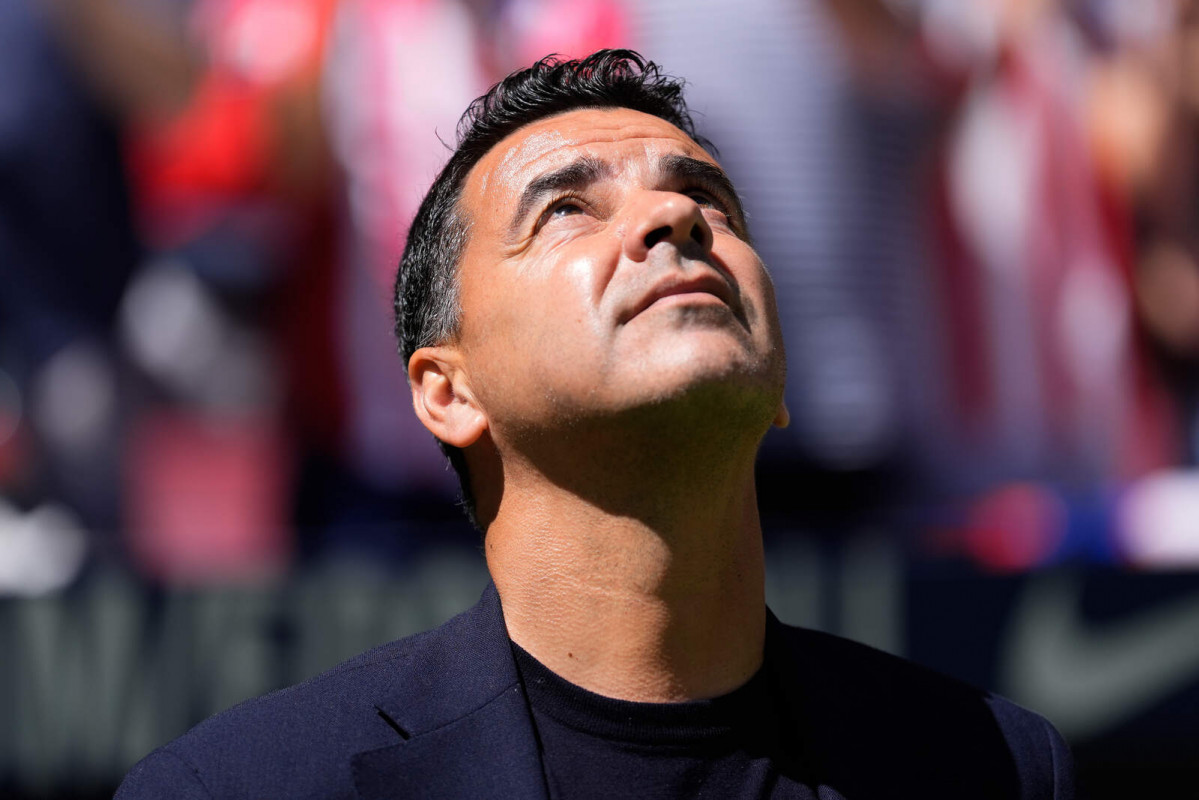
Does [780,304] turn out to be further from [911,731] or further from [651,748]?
[651,748]

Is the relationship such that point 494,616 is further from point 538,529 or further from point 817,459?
point 817,459

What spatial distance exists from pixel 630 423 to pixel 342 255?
3.93 metres

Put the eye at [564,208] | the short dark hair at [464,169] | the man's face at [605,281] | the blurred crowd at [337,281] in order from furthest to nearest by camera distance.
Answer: the blurred crowd at [337,281] < the short dark hair at [464,169] < the eye at [564,208] < the man's face at [605,281]

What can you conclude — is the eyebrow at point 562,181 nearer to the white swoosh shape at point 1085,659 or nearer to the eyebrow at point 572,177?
the eyebrow at point 572,177

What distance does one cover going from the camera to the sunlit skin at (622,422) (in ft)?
6.29

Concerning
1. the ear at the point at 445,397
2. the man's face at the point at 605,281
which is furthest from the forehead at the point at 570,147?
the ear at the point at 445,397

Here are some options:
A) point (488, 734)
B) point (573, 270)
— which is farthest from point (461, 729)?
point (573, 270)

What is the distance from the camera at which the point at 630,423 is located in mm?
1917

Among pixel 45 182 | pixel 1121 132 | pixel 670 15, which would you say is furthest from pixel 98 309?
pixel 1121 132

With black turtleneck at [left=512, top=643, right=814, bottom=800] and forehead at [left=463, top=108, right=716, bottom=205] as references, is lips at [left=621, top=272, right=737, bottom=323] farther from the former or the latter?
black turtleneck at [left=512, top=643, right=814, bottom=800]

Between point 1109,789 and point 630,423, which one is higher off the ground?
point 630,423

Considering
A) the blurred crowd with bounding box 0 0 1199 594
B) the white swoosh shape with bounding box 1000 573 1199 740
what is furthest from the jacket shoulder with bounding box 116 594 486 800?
the white swoosh shape with bounding box 1000 573 1199 740

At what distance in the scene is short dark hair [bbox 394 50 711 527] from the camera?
91.7 inches

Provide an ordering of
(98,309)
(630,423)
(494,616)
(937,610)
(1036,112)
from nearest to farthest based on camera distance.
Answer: (630,423) → (494,616) → (937,610) → (98,309) → (1036,112)
